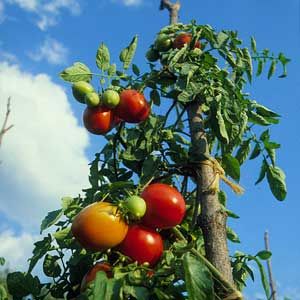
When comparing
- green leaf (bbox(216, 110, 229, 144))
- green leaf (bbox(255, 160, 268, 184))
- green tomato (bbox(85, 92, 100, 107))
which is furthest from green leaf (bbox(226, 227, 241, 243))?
green tomato (bbox(85, 92, 100, 107))

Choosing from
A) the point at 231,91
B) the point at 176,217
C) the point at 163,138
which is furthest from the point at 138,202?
the point at 231,91

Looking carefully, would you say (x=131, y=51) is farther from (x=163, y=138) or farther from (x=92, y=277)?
(x=92, y=277)

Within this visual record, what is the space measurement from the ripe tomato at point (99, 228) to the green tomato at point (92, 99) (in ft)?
1.26

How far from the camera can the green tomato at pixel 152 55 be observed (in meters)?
1.92

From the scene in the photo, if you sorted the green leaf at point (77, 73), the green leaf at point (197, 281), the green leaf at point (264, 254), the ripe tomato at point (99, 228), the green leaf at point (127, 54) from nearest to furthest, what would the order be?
1. the green leaf at point (197, 281)
2. the ripe tomato at point (99, 228)
3. the green leaf at point (264, 254)
4. the green leaf at point (77, 73)
5. the green leaf at point (127, 54)

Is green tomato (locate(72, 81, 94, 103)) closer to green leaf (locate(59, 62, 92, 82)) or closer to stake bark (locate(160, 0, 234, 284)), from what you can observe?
green leaf (locate(59, 62, 92, 82))

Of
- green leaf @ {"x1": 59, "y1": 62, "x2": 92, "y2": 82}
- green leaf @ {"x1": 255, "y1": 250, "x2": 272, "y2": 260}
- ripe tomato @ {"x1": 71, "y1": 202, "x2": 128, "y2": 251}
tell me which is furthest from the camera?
green leaf @ {"x1": 59, "y1": 62, "x2": 92, "y2": 82}

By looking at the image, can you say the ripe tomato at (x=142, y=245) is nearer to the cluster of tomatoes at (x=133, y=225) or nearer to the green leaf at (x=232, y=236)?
the cluster of tomatoes at (x=133, y=225)

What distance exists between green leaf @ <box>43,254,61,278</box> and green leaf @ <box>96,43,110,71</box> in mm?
636

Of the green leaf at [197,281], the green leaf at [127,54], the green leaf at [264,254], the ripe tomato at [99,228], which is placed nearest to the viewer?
the green leaf at [197,281]

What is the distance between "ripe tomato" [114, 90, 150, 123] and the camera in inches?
64.4

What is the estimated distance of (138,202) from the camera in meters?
1.37

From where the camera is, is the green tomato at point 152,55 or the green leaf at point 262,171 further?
the green tomato at point 152,55

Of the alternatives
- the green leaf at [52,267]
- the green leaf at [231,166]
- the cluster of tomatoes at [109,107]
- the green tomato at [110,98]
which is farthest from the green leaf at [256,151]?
the green leaf at [52,267]
